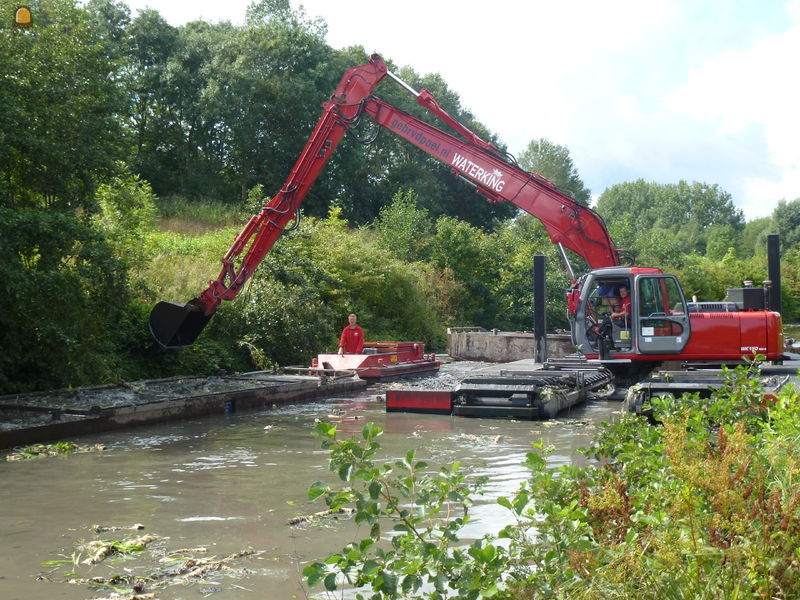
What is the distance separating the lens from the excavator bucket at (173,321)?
58.6 ft

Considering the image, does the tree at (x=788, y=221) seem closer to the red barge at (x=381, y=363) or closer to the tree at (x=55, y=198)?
the red barge at (x=381, y=363)

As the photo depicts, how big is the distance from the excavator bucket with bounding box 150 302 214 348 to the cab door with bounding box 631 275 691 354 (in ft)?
28.3

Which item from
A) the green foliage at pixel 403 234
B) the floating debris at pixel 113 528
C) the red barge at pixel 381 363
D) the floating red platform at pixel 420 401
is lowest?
the floating debris at pixel 113 528

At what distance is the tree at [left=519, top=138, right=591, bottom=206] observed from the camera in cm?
8844

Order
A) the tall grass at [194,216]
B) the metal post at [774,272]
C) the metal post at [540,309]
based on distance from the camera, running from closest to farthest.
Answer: the metal post at [774,272]
the metal post at [540,309]
the tall grass at [194,216]

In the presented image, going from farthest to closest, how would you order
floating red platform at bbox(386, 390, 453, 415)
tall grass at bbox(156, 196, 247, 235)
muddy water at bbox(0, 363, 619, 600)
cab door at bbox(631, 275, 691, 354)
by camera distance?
1. tall grass at bbox(156, 196, 247, 235)
2. cab door at bbox(631, 275, 691, 354)
3. floating red platform at bbox(386, 390, 453, 415)
4. muddy water at bbox(0, 363, 619, 600)

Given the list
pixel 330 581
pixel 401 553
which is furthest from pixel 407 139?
pixel 330 581

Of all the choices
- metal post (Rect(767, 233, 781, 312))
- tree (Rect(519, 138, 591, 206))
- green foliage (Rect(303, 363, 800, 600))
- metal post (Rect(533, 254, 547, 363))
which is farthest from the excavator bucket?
tree (Rect(519, 138, 591, 206))

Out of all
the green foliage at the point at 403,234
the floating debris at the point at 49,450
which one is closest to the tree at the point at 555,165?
the green foliage at the point at 403,234

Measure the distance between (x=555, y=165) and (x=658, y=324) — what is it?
253 ft

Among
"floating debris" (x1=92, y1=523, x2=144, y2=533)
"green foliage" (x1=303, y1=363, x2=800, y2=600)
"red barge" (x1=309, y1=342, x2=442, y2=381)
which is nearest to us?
"green foliage" (x1=303, y1=363, x2=800, y2=600)

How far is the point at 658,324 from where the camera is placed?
51.5 ft

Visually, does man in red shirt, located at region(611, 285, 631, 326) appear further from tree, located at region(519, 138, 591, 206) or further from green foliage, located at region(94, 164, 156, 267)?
tree, located at region(519, 138, 591, 206)

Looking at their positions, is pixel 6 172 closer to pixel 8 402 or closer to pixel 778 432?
pixel 8 402
